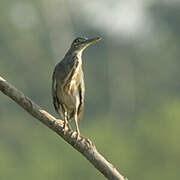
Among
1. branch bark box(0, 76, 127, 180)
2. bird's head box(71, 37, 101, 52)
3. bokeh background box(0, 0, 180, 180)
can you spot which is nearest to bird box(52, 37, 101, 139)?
bird's head box(71, 37, 101, 52)

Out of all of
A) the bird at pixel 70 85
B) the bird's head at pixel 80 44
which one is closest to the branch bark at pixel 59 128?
the bird at pixel 70 85

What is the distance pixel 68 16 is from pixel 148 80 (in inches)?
309

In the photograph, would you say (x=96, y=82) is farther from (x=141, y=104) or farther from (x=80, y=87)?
(x=80, y=87)

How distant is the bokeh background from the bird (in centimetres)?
1913

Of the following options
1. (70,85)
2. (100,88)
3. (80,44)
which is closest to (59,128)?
(70,85)

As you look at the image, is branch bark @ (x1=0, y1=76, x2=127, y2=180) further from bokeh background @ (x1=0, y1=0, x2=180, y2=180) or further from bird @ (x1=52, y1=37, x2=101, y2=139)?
bokeh background @ (x1=0, y1=0, x2=180, y2=180)

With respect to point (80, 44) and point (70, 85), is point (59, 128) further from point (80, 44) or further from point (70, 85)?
point (80, 44)

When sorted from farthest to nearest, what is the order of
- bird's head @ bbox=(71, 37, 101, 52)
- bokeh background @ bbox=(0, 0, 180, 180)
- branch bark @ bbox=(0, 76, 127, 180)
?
bokeh background @ bbox=(0, 0, 180, 180) < bird's head @ bbox=(71, 37, 101, 52) < branch bark @ bbox=(0, 76, 127, 180)

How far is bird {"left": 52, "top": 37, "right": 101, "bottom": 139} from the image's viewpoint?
9.33 meters

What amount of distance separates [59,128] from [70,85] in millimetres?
1529

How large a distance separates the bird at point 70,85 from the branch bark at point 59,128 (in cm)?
130

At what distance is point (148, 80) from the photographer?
161 ft

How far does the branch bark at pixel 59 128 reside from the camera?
770 centimetres

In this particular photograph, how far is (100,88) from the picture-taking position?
45.7m
